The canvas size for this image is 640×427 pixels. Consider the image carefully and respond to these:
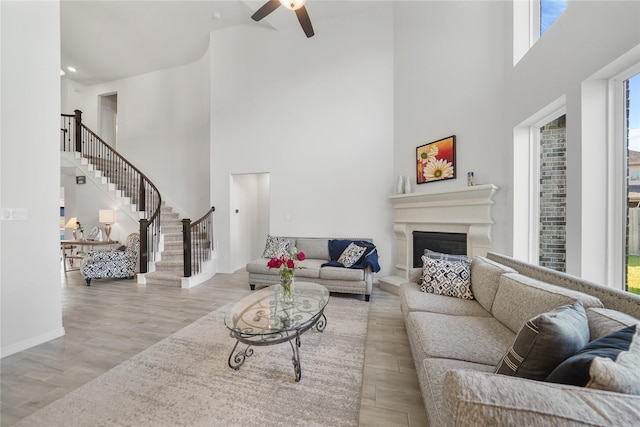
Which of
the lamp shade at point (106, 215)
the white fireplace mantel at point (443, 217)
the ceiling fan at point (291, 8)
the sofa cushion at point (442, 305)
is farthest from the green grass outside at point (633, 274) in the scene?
the lamp shade at point (106, 215)

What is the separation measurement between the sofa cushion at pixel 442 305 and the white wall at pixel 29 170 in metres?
3.53

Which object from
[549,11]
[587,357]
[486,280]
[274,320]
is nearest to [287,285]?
[274,320]

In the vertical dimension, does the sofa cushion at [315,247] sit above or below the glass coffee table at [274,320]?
above

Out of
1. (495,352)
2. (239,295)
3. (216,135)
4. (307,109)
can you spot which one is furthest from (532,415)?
(216,135)

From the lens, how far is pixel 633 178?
1.87 meters

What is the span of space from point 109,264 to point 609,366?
20.1ft

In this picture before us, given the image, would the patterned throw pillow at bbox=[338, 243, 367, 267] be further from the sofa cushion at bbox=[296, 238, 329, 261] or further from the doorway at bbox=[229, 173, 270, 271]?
the doorway at bbox=[229, 173, 270, 271]

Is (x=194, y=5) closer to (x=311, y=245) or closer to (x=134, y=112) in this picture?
(x=134, y=112)

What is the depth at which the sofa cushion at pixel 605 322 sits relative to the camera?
40.0 inches

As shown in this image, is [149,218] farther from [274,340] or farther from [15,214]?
[274,340]

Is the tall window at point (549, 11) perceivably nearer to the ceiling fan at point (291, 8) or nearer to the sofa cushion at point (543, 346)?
the ceiling fan at point (291, 8)

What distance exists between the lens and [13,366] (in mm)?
2070

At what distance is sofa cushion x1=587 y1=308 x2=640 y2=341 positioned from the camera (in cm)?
102

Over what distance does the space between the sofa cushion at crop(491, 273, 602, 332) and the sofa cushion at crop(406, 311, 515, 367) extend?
10 centimetres
